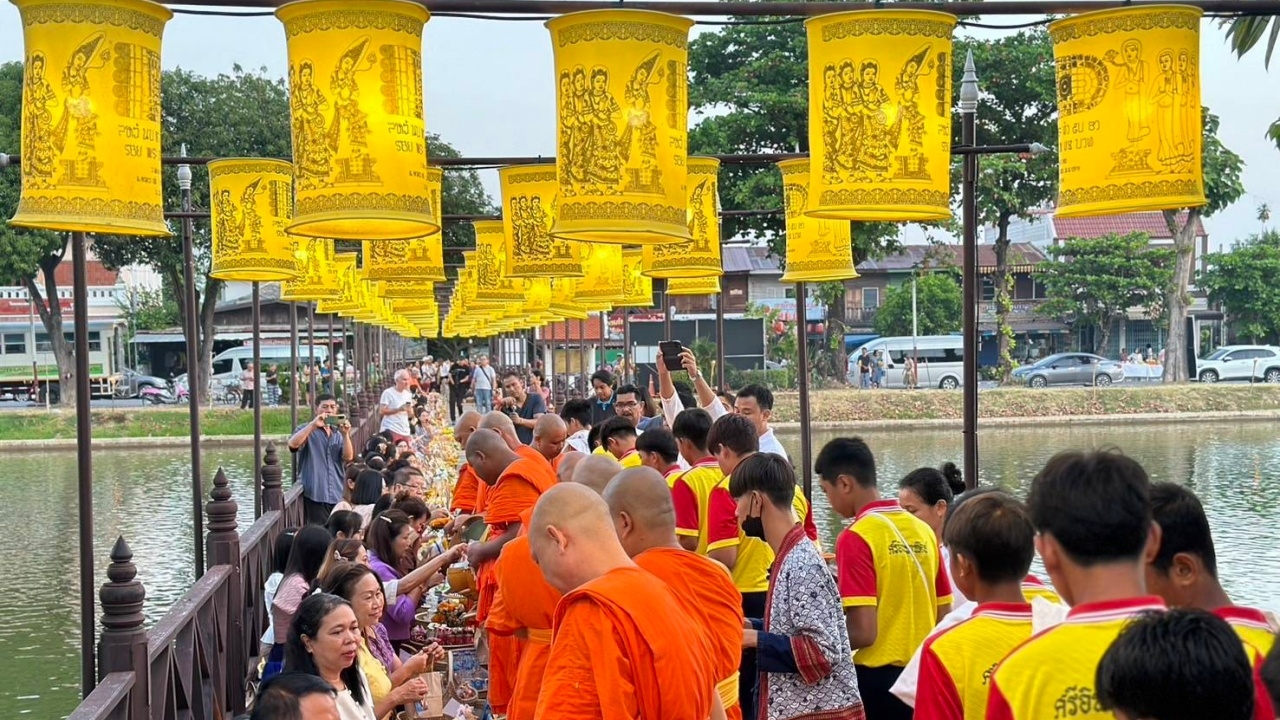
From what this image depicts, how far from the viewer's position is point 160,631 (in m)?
5.43

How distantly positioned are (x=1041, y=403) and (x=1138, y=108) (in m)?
28.2

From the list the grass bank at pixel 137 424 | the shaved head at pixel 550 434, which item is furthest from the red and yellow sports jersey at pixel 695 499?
the grass bank at pixel 137 424

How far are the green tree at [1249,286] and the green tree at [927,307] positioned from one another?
7.67 m

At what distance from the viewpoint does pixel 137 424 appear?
3350cm

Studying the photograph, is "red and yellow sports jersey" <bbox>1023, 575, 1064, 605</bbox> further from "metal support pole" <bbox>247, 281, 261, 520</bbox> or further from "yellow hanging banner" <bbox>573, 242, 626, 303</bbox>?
"metal support pole" <bbox>247, 281, 261, 520</bbox>

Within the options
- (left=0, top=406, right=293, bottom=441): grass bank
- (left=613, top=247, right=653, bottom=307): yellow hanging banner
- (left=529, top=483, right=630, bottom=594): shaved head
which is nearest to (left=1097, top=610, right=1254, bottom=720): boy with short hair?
(left=529, top=483, right=630, bottom=594): shaved head

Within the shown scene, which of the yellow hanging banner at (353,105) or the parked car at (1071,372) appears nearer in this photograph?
the yellow hanging banner at (353,105)

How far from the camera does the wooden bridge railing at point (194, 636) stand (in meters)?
4.93

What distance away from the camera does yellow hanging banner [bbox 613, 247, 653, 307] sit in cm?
956

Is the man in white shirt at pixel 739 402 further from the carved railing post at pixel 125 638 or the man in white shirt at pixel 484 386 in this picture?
the man in white shirt at pixel 484 386

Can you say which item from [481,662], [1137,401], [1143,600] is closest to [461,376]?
[1137,401]

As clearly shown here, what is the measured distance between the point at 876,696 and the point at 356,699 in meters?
1.72

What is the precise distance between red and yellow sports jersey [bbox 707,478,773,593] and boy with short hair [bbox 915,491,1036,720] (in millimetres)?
2385

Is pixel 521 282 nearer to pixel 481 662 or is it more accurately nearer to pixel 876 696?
pixel 481 662
